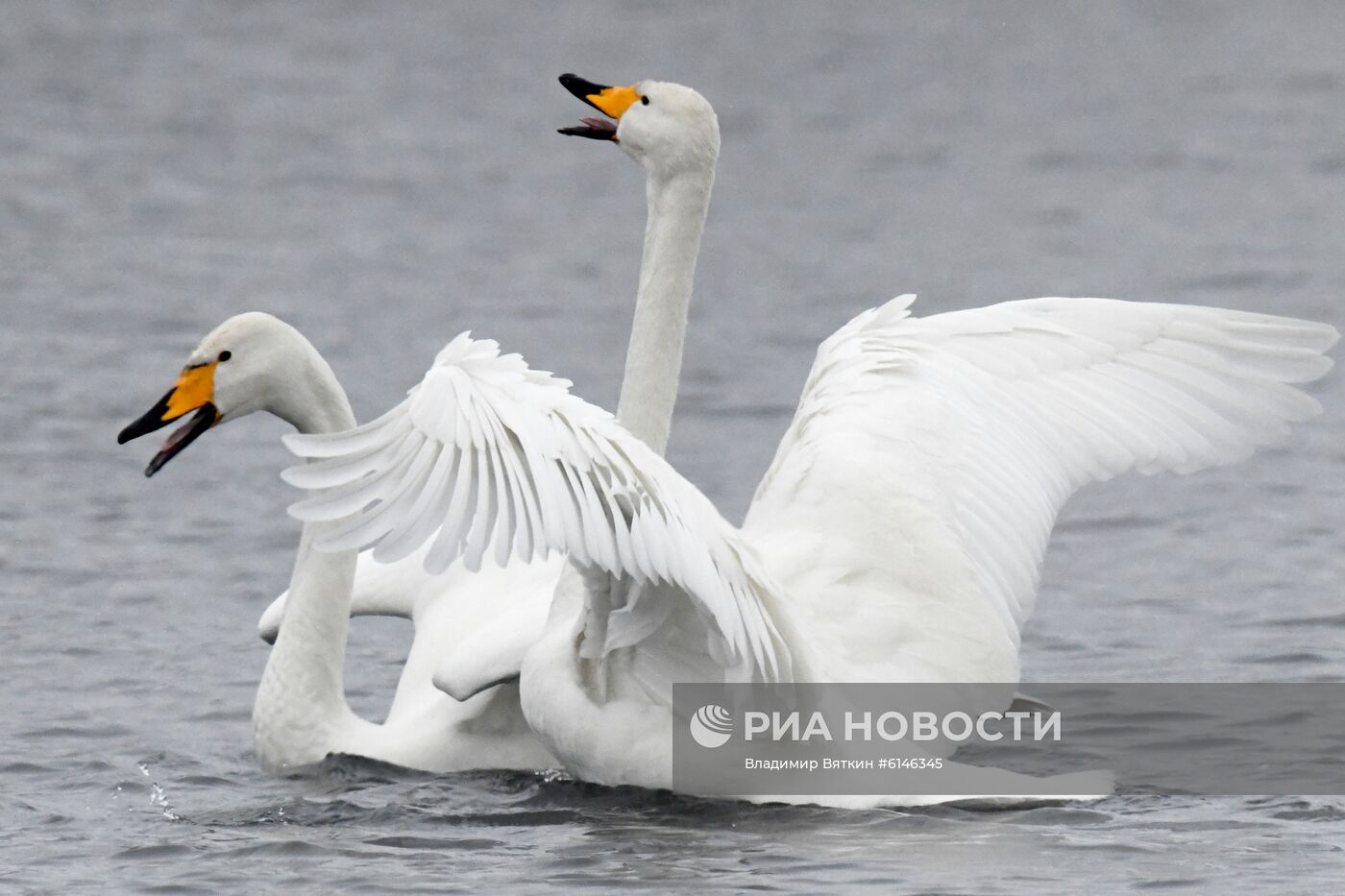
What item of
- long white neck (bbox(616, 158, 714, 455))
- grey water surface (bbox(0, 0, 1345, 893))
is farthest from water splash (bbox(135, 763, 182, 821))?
long white neck (bbox(616, 158, 714, 455))

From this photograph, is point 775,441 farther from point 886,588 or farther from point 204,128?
point 204,128

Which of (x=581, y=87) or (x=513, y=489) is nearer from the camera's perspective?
(x=513, y=489)

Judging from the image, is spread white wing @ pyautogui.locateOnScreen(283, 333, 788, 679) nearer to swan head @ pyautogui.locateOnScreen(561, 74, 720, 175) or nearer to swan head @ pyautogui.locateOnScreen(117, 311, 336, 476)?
swan head @ pyautogui.locateOnScreen(561, 74, 720, 175)

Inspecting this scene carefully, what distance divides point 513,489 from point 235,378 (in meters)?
2.20

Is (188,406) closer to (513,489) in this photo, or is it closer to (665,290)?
(665,290)

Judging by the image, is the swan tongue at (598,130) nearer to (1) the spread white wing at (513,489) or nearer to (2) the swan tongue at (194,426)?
(2) the swan tongue at (194,426)

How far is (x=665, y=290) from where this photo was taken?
8805 mm

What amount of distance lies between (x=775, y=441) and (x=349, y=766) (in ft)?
18.2

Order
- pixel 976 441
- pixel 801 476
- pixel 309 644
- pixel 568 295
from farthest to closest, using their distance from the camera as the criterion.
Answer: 1. pixel 568 295
2. pixel 309 644
3. pixel 976 441
4. pixel 801 476

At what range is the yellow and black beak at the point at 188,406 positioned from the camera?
907 centimetres

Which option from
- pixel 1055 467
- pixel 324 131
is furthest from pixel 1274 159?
pixel 1055 467

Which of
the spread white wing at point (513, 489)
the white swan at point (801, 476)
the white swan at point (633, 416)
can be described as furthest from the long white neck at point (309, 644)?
the spread white wing at point (513, 489)

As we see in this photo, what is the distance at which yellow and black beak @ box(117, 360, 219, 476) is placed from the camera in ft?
29.8

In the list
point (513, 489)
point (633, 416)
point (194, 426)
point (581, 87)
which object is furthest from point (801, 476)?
point (194, 426)
